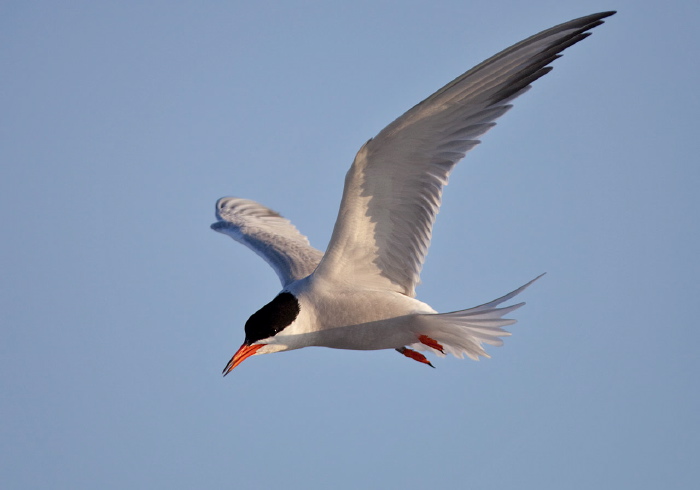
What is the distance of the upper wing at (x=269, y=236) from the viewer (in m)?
8.59

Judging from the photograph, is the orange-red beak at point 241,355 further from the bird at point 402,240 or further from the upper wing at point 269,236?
the upper wing at point 269,236

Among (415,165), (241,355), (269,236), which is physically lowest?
(241,355)

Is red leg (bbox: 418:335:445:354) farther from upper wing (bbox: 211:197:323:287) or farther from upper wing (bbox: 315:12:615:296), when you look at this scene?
upper wing (bbox: 211:197:323:287)

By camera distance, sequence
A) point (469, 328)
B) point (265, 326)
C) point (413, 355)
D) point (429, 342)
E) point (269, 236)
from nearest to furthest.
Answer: point (265, 326) < point (469, 328) < point (429, 342) < point (413, 355) < point (269, 236)

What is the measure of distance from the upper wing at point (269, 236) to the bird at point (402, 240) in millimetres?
1197

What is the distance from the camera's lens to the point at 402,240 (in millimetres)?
7266

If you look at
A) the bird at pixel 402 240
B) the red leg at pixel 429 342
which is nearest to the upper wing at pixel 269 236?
the bird at pixel 402 240

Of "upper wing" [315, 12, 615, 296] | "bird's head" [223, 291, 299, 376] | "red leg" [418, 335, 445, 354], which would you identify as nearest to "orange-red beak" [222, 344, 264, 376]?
"bird's head" [223, 291, 299, 376]

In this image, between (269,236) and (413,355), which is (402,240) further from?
(269,236)

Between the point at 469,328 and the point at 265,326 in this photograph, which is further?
the point at 469,328

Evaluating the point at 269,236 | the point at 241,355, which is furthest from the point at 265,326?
the point at 269,236

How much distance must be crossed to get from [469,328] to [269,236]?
11.2 ft

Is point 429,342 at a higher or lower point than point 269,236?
lower

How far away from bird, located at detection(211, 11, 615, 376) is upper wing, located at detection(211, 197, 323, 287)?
1197mm
